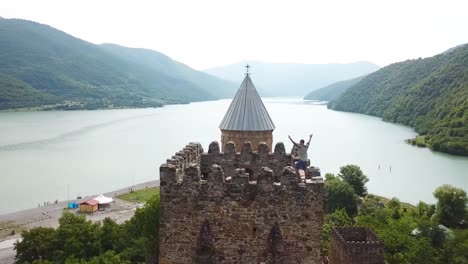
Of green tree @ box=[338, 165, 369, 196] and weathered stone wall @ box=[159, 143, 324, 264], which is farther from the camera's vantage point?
green tree @ box=[338, 165, 369, 196]

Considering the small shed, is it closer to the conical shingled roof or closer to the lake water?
the lake water

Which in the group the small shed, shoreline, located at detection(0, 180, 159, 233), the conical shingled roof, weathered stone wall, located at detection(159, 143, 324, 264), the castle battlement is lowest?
shoreline, located at detection(0, 180, 159, 233)

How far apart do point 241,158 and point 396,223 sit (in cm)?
4282

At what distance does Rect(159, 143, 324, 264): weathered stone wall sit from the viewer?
9469mm

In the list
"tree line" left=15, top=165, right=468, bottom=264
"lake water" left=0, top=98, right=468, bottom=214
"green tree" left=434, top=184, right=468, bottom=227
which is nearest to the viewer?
"tree line" left=15, top=165, right=468, bottom=264

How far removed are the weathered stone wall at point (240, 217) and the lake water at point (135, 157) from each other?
67244mm

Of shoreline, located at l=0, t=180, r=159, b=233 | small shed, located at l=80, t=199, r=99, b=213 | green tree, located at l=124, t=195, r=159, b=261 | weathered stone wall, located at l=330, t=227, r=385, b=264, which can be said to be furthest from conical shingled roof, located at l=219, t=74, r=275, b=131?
Answer: small shed, located at l=80, t=199, r=99, b=213

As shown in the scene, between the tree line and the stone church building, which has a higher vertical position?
the stone church building

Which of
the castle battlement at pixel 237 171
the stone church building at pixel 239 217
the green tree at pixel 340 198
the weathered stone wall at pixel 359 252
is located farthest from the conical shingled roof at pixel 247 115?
the green tree at pixel 340 198

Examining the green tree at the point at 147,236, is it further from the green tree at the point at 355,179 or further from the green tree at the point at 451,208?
the green tree at the point at 355,179

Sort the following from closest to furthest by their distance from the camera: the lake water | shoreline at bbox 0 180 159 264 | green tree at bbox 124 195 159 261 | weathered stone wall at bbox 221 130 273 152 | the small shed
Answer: weathered stone wall at bbox 221 130 273 152, green tree at bbox 124 195 159 261, shoreline at bbox 0 180 159 264, the small shed, the lake water

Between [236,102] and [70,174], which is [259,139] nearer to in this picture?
[236,102]

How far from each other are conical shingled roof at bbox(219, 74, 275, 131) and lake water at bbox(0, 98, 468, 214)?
5868 cm

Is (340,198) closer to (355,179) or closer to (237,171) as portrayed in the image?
(355,179)
